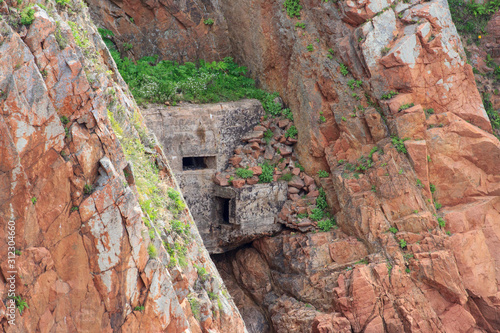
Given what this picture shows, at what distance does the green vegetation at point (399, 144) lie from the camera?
47.5 ft

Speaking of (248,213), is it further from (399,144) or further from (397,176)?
(399,144)

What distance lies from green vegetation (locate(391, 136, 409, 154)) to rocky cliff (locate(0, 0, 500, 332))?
0.05m

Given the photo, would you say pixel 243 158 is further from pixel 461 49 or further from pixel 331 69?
pixel 461 49

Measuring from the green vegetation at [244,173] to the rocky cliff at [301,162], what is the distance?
1545 mm

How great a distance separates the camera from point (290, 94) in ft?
55.2

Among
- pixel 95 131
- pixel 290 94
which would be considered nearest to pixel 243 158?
pixel 290 94

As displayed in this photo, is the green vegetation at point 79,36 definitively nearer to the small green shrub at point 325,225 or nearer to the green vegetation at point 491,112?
the small green shrub at point 325,225

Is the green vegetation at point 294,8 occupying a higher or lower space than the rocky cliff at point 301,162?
higher

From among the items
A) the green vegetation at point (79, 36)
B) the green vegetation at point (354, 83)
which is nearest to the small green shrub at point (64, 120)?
the green vegetation at point (79, 36)

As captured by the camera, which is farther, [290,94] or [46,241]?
[290,94]

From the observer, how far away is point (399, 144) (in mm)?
14523

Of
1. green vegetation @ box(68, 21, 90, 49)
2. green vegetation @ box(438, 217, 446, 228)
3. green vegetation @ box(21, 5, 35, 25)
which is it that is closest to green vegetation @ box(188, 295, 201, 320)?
green vegetation @ box(68, 21, 90, 49)

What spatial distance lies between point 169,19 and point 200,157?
460 centimetres

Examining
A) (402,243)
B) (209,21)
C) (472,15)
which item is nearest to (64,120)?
(402,243)
